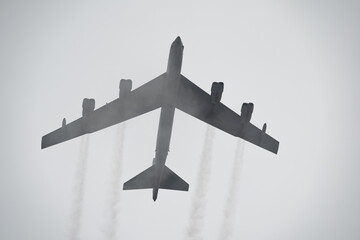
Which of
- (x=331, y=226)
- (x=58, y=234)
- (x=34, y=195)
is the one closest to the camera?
(x=58, y=234)

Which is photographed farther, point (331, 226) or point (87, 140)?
point (331, 226)

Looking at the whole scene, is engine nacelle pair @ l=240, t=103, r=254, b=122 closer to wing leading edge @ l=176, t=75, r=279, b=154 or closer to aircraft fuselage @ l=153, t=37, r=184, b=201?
wing leading edge @ l=176, t=75, r=279, b=154

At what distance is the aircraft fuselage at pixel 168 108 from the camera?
94.6ft

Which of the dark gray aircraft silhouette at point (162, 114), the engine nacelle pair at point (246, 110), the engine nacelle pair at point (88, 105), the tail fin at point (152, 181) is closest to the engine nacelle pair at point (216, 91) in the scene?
the dark gray aircraft silhouette at point (162, 114)

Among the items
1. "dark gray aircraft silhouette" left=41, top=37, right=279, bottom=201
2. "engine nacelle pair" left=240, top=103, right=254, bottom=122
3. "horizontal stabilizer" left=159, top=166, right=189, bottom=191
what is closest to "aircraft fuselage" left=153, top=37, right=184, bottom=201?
"dark gray aircraft silhouette" left=41, top=37, right=279, bottom=201

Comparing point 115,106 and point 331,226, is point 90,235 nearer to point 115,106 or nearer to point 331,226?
point 115,106

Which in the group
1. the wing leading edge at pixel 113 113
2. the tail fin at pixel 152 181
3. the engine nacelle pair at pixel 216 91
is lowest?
the tail fin at pixel 152 181

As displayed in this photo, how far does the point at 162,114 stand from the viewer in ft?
106

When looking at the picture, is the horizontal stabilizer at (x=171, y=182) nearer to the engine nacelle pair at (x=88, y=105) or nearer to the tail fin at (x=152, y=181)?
the tail fin at (x=152, y=181)

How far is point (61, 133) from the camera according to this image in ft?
116

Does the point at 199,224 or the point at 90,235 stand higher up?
the point at 199,224

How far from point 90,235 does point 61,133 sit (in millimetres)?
42585

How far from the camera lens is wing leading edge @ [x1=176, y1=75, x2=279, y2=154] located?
3428 cm

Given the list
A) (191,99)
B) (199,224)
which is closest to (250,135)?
(191,99)
